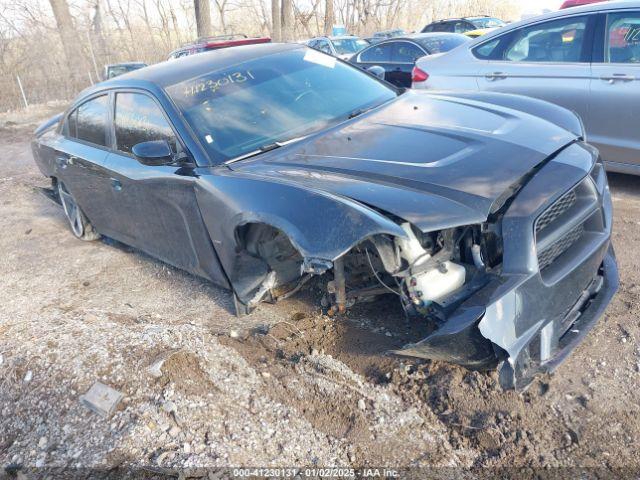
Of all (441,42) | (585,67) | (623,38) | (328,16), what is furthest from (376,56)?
(328,16)

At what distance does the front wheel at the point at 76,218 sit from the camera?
5043 millimetres

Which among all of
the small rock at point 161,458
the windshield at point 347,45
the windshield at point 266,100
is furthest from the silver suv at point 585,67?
the windshield at point 347,45

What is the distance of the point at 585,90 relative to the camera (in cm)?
462

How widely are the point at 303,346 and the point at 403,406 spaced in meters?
0.73

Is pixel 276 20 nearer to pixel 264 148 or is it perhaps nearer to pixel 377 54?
pixel 377 54

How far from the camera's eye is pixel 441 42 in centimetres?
938

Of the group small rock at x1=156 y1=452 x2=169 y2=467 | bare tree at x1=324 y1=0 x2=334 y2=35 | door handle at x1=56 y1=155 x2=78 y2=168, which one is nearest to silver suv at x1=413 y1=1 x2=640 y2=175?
door handle at x1=56 y1=155 x2=78 y2=168

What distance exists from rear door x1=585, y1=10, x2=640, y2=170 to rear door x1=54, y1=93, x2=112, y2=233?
13.0 ft

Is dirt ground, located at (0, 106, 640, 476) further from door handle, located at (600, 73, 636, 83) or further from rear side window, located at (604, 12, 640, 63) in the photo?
rear side window, located at (604, 12, 640, 63)

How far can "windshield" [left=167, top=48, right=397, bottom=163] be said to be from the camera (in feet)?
10.9

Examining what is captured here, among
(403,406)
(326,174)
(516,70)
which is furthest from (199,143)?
(516,70)

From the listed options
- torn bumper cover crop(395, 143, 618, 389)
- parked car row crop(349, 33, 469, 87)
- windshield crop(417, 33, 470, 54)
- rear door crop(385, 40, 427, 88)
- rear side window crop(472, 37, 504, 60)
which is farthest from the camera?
windshield crop(417, 33, 470, 54)

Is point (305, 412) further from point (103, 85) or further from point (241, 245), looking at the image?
point (103, 85)

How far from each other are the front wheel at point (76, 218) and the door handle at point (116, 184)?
113 centimetres
